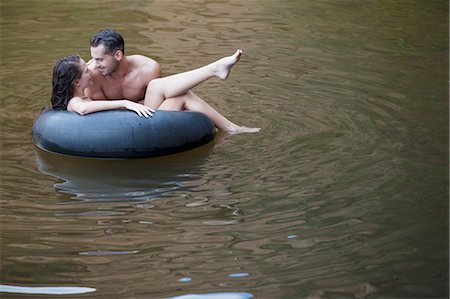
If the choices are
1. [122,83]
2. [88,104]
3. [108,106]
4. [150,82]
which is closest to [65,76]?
[88,104]

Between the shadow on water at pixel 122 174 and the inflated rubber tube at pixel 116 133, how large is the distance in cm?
7

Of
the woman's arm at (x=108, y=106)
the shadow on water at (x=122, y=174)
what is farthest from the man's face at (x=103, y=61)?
the shadow on water at (x=122, y=174)

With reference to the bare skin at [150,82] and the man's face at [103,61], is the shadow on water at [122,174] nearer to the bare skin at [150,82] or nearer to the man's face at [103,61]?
the bare skin at [150,82]

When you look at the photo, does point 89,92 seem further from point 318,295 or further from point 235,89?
point 318,295

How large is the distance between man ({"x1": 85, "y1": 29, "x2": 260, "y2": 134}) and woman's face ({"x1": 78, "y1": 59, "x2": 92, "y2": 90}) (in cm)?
13

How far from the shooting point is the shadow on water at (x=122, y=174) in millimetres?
6180

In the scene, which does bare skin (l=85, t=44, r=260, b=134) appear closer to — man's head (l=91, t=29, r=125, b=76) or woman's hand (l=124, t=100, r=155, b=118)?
man's head (l=91, t=29, r=125, b=76)

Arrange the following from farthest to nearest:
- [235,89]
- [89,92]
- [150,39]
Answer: [150,39]
[235,89]
[89,92]

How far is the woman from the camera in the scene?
677 centimetres

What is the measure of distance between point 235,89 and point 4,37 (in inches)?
121

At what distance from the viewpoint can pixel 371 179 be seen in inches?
244

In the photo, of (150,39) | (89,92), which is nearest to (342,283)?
(89,92)

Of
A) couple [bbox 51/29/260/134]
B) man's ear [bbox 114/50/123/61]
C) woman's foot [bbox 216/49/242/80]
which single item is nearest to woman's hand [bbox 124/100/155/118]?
couple [bbox 51/29/260/134]

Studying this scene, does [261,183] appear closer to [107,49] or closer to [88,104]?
[88,104]
